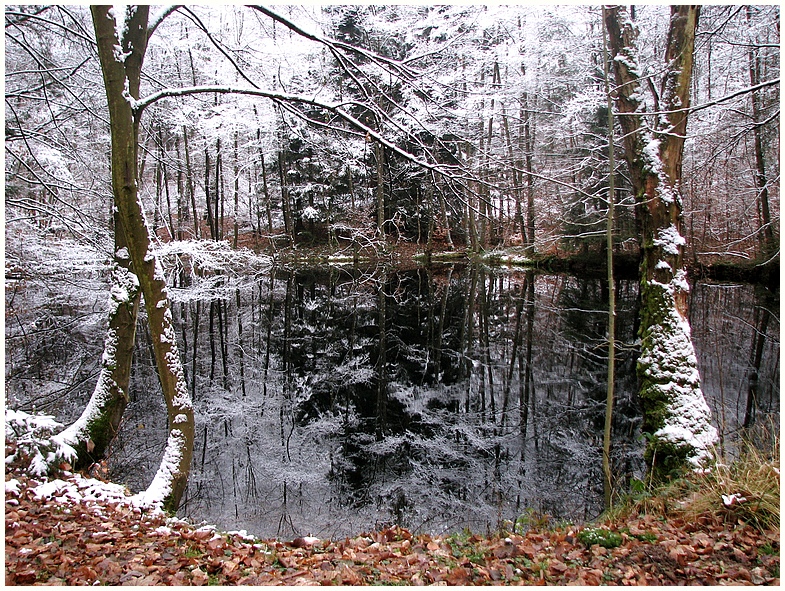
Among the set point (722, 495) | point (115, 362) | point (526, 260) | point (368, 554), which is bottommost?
point (368, 554)

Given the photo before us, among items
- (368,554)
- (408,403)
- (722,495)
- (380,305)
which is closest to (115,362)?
(368,554)

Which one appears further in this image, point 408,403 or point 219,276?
point 219,276

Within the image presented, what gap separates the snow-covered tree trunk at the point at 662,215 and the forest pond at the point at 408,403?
1.92ft

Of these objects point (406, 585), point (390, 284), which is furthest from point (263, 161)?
point (406, 585)

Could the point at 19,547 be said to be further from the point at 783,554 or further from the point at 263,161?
the point at 263,161

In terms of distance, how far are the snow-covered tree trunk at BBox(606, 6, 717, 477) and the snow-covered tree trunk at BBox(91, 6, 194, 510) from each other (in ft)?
18.1

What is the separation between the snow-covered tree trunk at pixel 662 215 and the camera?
19.1 feet

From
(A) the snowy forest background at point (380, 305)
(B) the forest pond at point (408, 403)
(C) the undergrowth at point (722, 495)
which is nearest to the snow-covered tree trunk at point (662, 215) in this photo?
(A) the snowy forest background at point (380, 305)

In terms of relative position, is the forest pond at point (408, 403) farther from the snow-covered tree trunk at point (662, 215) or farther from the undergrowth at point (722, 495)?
the undergrowth at point (722, 495)

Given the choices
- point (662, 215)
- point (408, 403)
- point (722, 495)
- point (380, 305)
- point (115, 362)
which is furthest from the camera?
point (380, 305)

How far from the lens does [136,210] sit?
4543mm

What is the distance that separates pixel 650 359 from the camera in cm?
616

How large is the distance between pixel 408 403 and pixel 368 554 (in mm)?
4314

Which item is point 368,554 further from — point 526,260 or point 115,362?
point 526,260
